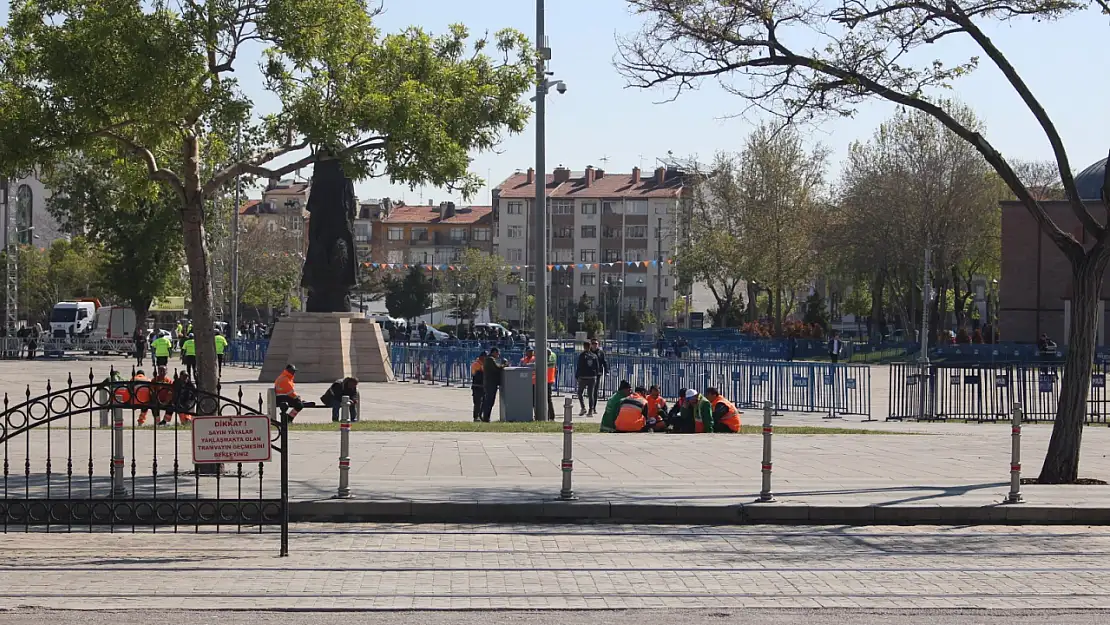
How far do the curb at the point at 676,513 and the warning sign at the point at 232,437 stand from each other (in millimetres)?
2449

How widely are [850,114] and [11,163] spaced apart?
9.98m

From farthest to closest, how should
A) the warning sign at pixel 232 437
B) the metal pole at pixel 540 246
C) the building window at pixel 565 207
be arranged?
the building window at pixel 565 207, the metal pole at pixel 540 246, the warning sign at pixel 232 437

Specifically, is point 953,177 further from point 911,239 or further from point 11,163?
point 11,163

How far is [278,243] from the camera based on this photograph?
101250 millimetres

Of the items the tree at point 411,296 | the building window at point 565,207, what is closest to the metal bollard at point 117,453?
the tree at point 411,296

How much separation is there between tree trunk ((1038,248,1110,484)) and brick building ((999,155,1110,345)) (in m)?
46.8

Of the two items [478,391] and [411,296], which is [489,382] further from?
[411,296]

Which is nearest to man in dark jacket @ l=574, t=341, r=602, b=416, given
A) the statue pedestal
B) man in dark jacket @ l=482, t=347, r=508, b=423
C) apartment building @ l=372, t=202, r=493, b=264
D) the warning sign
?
man in dark jacket @ l=482, t=347, r=508, b=423

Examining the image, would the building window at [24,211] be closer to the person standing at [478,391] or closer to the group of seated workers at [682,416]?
the person standing at [478,391]

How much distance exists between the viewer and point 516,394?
27359 mm

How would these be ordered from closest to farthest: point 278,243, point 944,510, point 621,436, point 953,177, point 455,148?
point 944,510 → point 455,148 → point 621,436 → point 953,177 → point 278,243

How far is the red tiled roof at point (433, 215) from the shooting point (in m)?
141

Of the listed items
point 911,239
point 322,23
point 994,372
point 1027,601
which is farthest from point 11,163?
point 911,239

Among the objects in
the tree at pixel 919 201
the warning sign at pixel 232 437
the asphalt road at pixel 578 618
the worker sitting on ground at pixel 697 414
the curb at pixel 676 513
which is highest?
the tree at pixel 919 201
